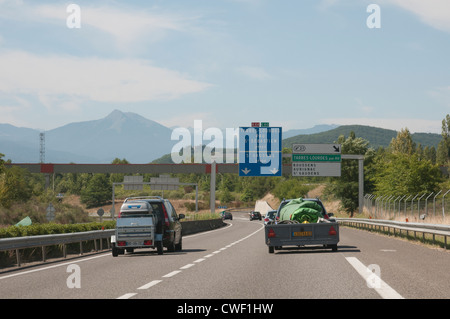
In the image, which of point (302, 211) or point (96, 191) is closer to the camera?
point (302, 211)

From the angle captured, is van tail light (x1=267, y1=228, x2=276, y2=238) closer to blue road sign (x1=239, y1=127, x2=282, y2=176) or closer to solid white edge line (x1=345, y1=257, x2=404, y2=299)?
solid white edge line (x1=345, y1=257, x2=404, y2=299)

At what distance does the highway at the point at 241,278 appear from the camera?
1026 centimetres

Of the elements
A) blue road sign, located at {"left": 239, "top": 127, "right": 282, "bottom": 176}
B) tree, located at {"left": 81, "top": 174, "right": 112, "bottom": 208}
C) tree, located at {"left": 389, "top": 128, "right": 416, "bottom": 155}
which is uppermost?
tree, located at {"left": 389, "top": 128, "right": 416, "bottom": 155}

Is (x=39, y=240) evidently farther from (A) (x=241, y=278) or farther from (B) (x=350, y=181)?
(B) (x=350, y=181)

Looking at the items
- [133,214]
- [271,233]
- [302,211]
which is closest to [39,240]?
[133,214]

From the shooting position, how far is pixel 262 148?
2073 inches

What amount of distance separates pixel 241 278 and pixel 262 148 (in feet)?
132

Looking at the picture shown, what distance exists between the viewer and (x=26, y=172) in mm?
94500

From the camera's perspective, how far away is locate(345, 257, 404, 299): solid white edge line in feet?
32.3

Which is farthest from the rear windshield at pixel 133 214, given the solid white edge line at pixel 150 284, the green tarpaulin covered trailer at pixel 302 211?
the solid white edge line at pixel 150 284

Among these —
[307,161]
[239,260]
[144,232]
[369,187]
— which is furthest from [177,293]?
[369,187]

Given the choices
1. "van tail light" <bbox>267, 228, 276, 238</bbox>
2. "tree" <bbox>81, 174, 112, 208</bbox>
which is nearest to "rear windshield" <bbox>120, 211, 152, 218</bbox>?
"van tail light" <bbox>267, 228, 276, 238</bbox>
